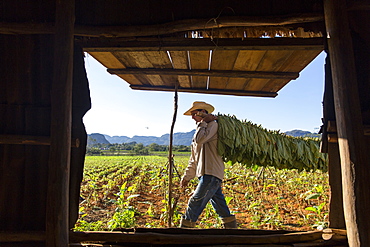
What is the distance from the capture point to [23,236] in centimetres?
243

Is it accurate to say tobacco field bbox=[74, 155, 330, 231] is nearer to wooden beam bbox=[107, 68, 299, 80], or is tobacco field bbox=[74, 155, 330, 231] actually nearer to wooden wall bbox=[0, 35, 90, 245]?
wooden beam bbox=[107, 68, 299, 80]

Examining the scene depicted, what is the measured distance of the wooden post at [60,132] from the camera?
2172mm

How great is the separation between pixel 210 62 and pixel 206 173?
56.9 inches

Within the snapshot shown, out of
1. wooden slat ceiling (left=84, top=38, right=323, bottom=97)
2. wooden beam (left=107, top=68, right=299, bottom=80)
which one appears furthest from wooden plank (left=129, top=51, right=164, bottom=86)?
wooden beam (left=107, top=68, right=299, bottom=80)

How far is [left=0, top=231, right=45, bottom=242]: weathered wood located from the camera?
242 centimetres

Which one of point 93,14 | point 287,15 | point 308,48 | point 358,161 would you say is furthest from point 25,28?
point 358,161

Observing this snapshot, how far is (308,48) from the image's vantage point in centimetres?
250

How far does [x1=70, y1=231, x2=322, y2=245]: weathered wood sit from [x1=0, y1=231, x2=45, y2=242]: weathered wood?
30 cm

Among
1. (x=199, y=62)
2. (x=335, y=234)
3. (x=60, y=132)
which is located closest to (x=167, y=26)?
(x=199, y=62)

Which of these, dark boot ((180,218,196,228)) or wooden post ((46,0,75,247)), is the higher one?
wooden post ((46,0,75,247))

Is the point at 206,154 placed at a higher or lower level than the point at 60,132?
lower

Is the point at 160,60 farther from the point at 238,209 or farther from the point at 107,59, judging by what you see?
the point at 238,209

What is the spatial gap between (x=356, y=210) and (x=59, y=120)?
8.90 feet

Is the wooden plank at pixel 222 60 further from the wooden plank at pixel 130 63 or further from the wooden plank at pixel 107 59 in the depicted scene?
the wooden plank at pixel 107 59
